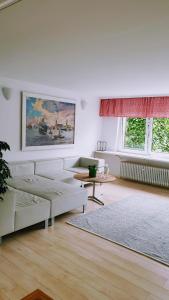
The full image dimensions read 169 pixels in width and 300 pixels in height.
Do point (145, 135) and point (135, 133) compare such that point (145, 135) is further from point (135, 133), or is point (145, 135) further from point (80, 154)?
point (80, 154)

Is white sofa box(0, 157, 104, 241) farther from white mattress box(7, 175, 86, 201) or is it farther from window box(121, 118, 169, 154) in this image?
window box(121, 118, 169, 154)

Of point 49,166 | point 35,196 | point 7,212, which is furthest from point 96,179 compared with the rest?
point 7,212

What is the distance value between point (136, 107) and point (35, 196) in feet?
12.0

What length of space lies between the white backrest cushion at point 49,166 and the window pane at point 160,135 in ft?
7.96

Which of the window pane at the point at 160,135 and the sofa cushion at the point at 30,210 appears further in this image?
the window pane at the point at 160,135

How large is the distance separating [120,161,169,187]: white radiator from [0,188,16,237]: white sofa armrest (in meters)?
3.65

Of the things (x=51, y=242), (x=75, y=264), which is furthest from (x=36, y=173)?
(x=75, y=264)

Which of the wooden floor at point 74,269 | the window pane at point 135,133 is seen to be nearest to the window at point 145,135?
the window pane at point 135,133

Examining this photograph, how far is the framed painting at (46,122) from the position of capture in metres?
4.77

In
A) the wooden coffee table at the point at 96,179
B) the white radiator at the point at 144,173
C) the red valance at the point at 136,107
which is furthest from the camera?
the red valance at the point at 136,107

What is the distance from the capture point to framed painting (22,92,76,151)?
4773 mm

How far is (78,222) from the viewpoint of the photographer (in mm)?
3320

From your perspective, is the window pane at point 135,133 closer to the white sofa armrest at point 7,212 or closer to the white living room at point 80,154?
the white living room at point 80,154

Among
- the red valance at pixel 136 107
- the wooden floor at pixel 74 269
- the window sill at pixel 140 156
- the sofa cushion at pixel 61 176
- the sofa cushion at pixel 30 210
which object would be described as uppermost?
the red valance at pixel 136 107
